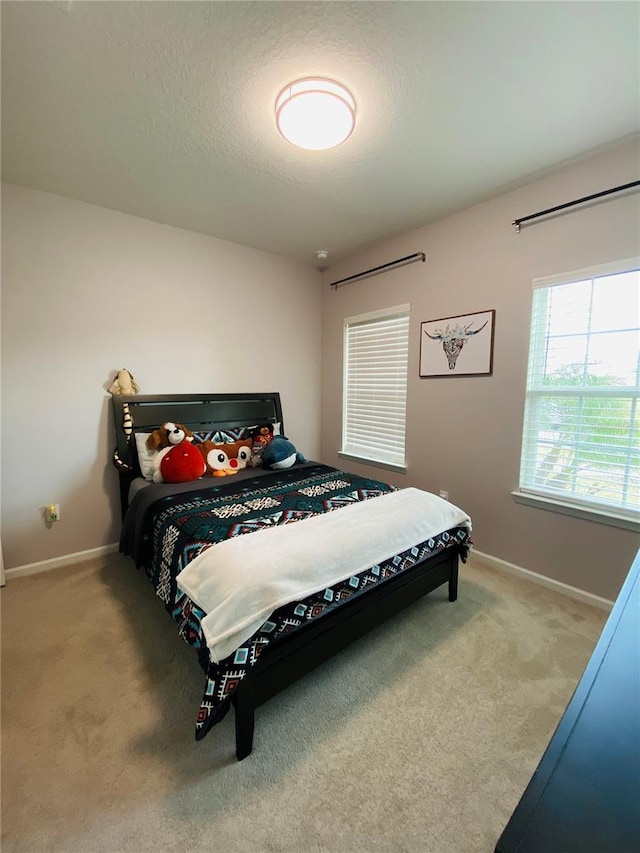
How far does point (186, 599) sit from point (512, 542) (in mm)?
2205

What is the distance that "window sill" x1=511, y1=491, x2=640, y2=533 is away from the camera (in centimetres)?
201

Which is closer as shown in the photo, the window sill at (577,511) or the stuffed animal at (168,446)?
the window sill at (577,511)

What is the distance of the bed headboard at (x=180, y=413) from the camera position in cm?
271

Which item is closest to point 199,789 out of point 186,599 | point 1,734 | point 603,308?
point 186,599

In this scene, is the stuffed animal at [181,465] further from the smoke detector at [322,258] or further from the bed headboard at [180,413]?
the smoke detector at [322,258]

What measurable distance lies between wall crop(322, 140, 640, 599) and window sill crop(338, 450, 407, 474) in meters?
0.07

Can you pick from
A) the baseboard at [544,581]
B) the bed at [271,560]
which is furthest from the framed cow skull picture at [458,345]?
the baseboard at [544,581]

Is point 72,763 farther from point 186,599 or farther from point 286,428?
point 286,428

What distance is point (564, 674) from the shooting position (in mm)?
1639

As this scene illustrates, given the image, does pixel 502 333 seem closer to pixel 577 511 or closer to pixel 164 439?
pixel 577 511

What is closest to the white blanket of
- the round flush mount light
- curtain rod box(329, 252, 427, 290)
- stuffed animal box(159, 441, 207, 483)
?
stuffed animal box(159, 441, 207, 483)

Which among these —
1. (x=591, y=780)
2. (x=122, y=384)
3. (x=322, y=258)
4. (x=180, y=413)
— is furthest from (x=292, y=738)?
(x=322, y=258)

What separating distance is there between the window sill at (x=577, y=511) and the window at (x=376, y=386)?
3.46ft

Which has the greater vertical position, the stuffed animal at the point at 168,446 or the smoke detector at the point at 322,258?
the smoke detector at the point at 322,258
